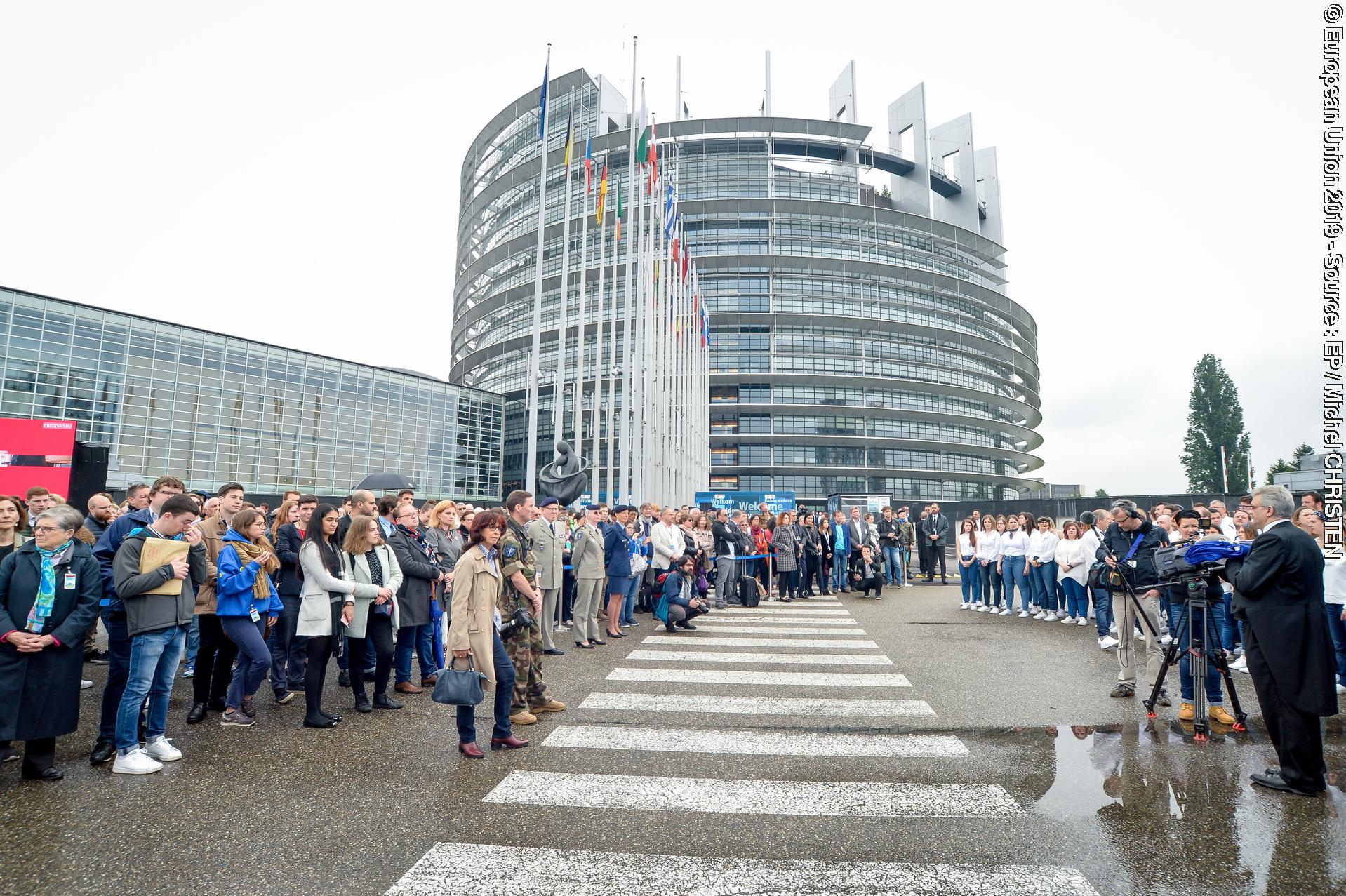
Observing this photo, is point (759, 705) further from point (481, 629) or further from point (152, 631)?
point (152, 631)

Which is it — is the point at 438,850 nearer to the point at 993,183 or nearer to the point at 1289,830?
the point at 1289,830

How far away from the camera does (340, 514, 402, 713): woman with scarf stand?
6.35 meters

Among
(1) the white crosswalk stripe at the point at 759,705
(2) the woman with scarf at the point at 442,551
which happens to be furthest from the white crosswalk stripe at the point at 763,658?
(2) the woman with scarf at the point at 442,551

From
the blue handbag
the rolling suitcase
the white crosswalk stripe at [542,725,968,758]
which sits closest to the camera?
the blue handbag

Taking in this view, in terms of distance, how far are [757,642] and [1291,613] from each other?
657 centimetres

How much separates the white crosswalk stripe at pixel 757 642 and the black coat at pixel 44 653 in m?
6.79

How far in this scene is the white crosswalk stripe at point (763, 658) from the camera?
8.62 metres

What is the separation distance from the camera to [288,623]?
23.2 ft

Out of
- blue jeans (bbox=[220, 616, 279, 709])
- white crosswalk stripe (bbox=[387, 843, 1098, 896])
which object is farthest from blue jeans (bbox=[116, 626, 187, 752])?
white crosswalk stripe (bbox=[387, 843, 1098, 896])

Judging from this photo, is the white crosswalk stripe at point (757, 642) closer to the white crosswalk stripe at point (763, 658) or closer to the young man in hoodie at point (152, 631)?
the white crosswalk stripe at point (763, 658)

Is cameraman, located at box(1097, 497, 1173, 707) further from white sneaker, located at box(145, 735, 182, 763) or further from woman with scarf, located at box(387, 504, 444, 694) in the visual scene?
white sneaker, located at box(145, 735, 182, 763)

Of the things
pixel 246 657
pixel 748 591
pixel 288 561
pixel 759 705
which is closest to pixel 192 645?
pixel 288 561

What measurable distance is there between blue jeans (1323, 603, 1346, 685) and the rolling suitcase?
951cm

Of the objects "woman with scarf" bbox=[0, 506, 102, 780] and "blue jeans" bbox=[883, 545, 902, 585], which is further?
"blue jeans" bbox=[883, 545, 902, 585]
